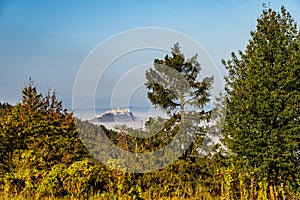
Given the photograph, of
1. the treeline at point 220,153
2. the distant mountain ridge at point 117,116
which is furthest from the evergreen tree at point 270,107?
the distant mountain ridge at point 117,116

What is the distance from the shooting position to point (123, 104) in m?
12.0

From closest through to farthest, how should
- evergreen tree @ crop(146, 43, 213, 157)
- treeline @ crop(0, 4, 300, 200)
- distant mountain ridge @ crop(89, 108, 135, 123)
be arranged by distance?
treeline @ crop(0, 4, 300, 200) < distant mountain ridge @ crop(89, 108, 135, 123) < evergreen tree @ crop(146, 43, 213, 157)

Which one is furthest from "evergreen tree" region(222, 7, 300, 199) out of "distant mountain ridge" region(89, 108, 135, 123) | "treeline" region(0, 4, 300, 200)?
"distant mountain ridge" region(89, 108, 135, 123)

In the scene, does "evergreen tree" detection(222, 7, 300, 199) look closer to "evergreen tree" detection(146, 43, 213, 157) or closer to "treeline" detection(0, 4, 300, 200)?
"treeline" detection(0, 4, 300, 200)

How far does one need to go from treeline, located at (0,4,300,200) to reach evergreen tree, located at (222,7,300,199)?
0.08 feet

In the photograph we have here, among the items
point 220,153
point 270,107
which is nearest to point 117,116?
point 220,153

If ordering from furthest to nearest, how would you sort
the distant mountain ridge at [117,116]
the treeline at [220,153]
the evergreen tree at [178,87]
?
the evergreen tree at [178,87], the distant mountain ridge at [117,116], the treeline at [220,153]

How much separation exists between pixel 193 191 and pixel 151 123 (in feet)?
14.4

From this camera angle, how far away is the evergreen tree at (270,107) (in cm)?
921

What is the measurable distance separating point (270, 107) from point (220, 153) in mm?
3232

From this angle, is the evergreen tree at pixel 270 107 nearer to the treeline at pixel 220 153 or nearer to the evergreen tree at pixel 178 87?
the treeline at pixel 220 153

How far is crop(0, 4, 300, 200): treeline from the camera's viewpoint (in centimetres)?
884

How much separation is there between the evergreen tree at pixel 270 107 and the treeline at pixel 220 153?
0.03 m

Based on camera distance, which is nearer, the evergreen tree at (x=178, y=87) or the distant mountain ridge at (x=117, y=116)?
the distant mountain ridge at (x=117, y=116)
